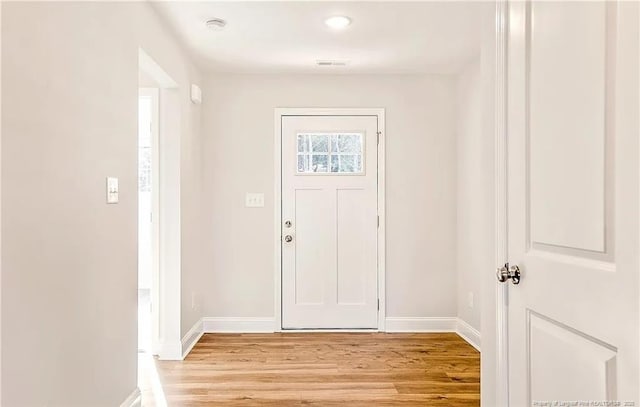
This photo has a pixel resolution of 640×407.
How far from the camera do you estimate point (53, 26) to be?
5.30ft

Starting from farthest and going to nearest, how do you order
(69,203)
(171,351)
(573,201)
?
(171,351)
(69,203)
(573,201)

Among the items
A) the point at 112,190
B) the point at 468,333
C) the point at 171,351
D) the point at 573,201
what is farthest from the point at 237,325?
the point at 573,201

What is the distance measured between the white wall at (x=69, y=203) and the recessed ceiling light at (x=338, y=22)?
1.10 metres

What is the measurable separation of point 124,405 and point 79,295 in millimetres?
786

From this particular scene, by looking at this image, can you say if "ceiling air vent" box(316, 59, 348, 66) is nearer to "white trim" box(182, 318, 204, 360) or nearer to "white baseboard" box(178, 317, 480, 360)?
"white baseboard" box(178, 317, 480, 360)

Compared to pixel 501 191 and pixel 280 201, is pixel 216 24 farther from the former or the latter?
pixel 501 191

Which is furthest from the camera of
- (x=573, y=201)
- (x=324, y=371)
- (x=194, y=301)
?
(x=194, y=301)

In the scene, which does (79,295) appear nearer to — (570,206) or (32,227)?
(32,227)

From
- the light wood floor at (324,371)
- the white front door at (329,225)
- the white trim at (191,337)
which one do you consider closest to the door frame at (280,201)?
the white front door at (329,225)

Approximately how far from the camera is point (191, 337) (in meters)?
3.60

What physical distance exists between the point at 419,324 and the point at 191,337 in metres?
1.98

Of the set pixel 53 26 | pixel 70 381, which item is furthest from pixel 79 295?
pixel 53 26

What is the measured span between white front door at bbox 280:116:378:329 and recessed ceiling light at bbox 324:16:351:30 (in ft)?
3.81

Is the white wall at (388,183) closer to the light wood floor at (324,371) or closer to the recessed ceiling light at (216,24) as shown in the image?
the light wood floor at (324,371)
